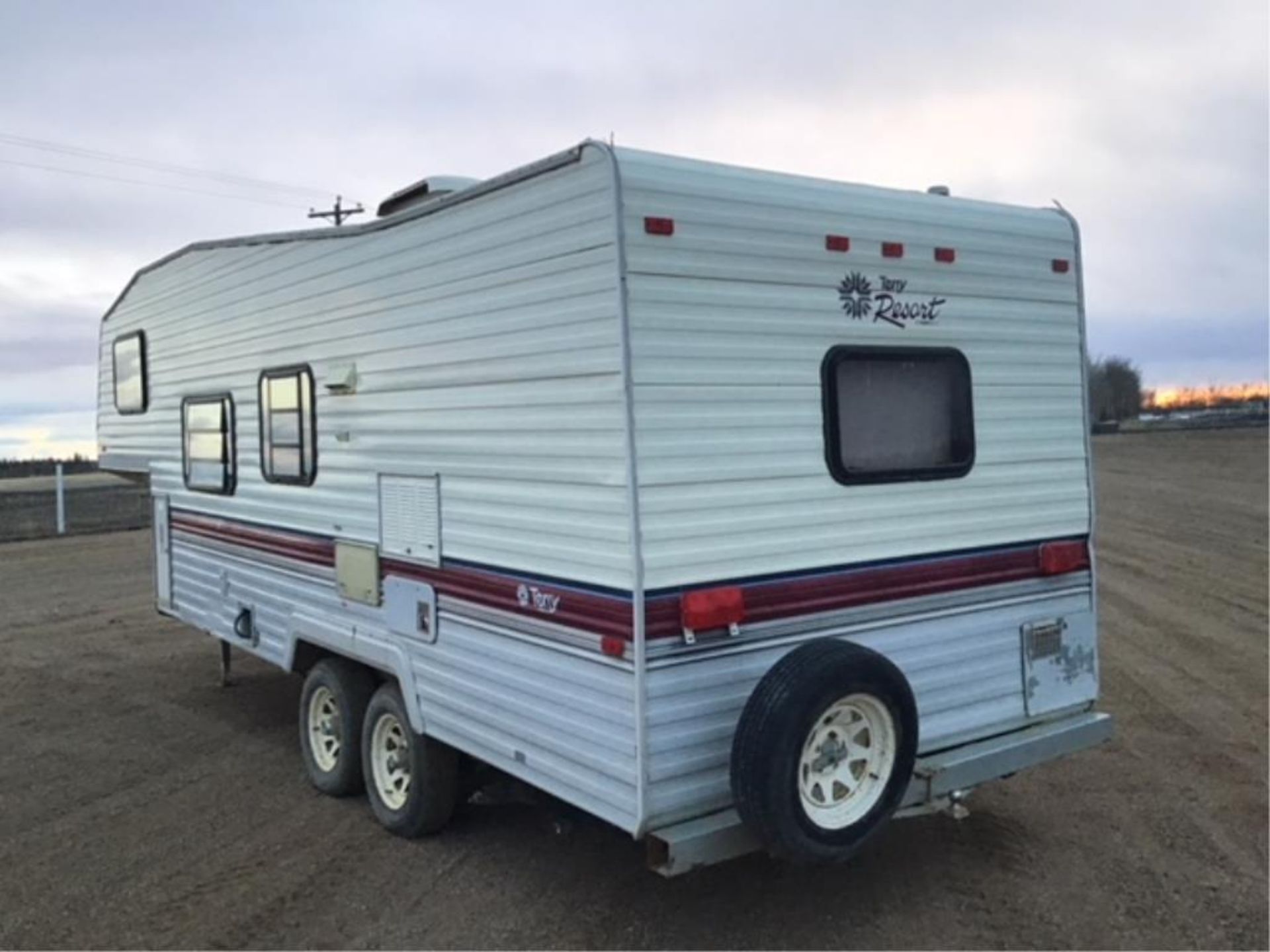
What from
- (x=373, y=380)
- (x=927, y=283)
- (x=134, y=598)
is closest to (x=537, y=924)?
(x=373, y=380)

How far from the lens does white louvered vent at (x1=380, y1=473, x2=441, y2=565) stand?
502cm

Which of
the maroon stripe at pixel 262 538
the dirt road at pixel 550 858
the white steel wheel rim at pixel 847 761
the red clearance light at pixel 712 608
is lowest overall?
the dirt road at pixel 550 858

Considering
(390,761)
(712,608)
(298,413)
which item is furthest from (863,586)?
(298,413)

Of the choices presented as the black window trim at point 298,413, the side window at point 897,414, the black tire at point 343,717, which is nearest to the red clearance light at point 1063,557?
the side window at point 897,414

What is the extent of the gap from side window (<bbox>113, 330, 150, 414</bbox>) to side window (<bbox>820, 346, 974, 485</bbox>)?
19.1 feet

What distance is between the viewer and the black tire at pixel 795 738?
151 inches

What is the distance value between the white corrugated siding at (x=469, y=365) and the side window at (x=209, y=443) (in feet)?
0.45

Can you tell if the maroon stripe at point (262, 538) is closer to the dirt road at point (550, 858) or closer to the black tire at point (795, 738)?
the dirt road at point (550, 858)

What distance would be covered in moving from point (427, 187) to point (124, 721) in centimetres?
441

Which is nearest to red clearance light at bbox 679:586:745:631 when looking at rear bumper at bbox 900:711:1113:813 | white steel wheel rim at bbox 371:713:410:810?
rear bumper at bbox 900:711:1113:813

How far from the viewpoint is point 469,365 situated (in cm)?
473

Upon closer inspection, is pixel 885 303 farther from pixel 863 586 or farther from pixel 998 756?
pixel 998 756

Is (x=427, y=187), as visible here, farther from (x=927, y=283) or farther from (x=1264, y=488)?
(x=1264, y=488)

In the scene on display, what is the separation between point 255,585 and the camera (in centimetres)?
687
